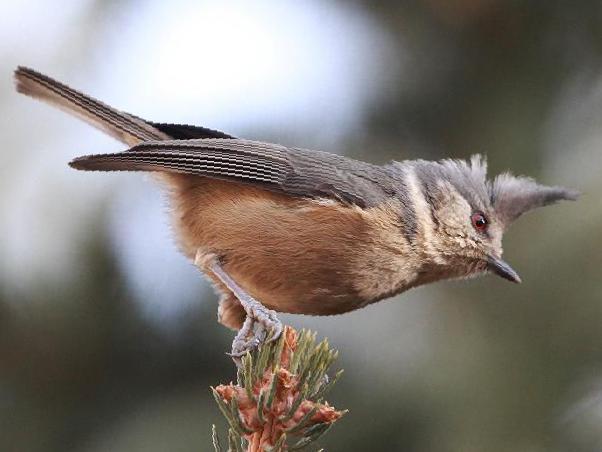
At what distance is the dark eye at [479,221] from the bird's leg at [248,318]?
765mm

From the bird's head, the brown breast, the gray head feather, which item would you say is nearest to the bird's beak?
the bird's head

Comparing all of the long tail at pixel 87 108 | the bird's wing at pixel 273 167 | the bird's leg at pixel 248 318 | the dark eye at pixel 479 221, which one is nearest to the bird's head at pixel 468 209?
the dark eye at pixel 479 221

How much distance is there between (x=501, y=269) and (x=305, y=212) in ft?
1.94

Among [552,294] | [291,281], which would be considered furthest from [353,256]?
[552,294]

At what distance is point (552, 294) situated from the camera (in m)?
2.29

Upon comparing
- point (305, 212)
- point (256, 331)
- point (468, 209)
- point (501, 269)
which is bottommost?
point (256, 331)

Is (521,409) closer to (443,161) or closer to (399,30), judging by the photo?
(443,161)

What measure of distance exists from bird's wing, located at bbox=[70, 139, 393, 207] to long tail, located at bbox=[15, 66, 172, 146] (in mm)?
232

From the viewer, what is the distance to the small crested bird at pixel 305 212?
2.44 metres

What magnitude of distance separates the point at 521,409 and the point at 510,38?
116cm

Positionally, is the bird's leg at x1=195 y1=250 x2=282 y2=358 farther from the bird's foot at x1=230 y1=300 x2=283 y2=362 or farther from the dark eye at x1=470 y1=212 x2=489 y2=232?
Result: the dark eye at x1=470 y1=212 x2=489 y2=232

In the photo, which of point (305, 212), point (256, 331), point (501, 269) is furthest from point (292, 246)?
point (501, 269)

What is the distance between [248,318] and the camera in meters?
2.29

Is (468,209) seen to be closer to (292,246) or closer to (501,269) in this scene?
(501,269)
